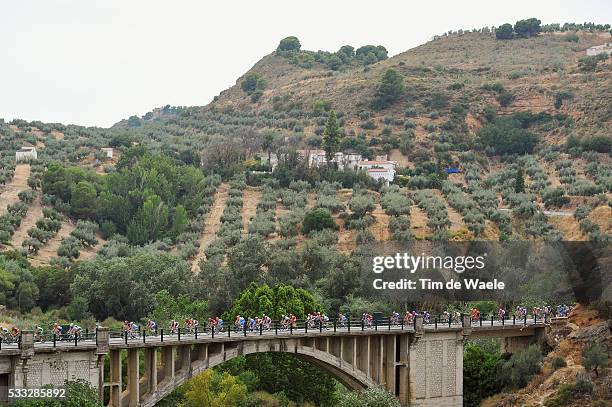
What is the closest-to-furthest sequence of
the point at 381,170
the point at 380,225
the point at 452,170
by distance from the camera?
the point at 380,225
the point at 381,170
the point at 452,170

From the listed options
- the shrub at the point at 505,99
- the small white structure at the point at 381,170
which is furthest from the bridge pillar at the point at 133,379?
the shrub at the point at 505,99

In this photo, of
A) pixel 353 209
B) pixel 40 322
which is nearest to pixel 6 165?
pixel 353 209

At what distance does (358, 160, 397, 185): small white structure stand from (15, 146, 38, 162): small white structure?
35248 millimetres

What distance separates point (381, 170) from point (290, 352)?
6588 centimetres

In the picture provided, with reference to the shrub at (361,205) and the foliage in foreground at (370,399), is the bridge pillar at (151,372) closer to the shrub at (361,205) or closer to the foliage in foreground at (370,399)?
the foliage in foreground at (370,399)

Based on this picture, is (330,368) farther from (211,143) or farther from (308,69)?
(308,69)

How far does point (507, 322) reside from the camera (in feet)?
190

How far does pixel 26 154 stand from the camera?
119m

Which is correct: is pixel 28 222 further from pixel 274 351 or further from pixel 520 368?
pixel 520 368

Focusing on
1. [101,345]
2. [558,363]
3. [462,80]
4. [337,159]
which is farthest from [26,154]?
[101,345]

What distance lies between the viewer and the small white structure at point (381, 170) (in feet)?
376

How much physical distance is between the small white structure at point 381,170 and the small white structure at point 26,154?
1388 inches

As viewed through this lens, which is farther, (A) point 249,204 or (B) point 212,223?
(A) point 249,204

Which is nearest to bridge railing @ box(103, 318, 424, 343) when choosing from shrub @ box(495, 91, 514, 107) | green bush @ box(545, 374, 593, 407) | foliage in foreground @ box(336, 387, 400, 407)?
foliage in foreground @ box(336, 387, 400, 407)
